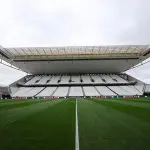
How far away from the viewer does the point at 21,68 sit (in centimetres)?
6306

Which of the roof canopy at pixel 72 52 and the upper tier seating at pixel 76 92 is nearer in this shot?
the roof canopy at pixel 72 52

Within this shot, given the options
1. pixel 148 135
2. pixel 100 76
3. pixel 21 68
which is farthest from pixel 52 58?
pixel 148 135

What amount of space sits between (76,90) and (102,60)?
10.0 m

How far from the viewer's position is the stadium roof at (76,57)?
4734cm

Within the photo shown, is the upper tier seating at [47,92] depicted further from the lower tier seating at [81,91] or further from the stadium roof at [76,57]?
the stadium roof at [76,57]

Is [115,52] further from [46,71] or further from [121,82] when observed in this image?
[46,71]

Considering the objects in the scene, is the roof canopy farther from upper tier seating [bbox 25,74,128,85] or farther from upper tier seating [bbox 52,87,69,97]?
upper tier seating [bbox 25,74,128,85]

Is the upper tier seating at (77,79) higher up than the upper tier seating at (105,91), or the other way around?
the upper tier seating at (77,79)

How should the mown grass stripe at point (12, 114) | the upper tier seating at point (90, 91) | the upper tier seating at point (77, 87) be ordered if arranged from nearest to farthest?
1. the mown grass stripe at point (12, 114)
2. the upper tier seating at point (90, 91)
3. the upper tier seating at point (77, 87)

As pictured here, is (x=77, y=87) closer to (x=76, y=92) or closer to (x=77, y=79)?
(x=76, y=92)

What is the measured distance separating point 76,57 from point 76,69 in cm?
1143

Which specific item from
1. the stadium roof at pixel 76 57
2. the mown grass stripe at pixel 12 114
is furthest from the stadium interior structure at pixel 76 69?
the mown grass stripe at pixel 12 114

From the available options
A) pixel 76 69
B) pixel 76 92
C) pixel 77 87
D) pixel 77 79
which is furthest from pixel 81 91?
pixel 76 69

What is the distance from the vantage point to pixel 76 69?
211ft
